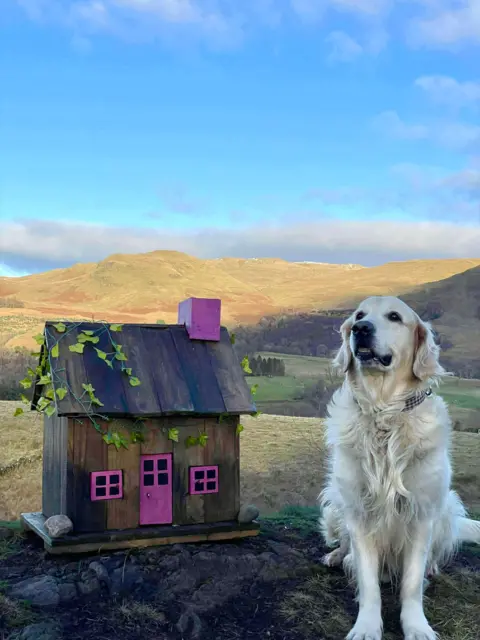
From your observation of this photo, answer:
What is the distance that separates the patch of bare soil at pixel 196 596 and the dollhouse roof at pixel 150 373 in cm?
110

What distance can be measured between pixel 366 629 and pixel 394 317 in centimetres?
195

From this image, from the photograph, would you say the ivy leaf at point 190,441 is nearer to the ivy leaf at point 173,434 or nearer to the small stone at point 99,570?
the ivy leaf at point 173,434

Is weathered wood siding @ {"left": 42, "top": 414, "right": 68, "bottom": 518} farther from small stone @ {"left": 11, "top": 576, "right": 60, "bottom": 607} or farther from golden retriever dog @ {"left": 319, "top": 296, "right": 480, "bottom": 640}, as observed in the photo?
golden retriever dog @ {"left": 319, "top": 296, "right": 480, "bottom": 640}

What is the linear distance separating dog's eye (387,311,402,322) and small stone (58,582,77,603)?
9.19 feet

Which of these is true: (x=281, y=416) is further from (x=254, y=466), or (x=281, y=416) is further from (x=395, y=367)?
(x=395, y=367)

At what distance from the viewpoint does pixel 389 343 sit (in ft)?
13.7

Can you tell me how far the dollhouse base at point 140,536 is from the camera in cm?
481

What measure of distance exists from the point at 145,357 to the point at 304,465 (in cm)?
567

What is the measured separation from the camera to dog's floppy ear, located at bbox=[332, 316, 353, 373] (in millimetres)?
4367

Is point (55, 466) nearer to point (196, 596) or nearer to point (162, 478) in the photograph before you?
point (162, 478)

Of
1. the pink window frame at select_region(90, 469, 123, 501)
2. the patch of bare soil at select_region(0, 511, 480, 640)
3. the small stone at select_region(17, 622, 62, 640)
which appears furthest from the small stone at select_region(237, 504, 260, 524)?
the small stone at select_region(17, 622, 62, 640)

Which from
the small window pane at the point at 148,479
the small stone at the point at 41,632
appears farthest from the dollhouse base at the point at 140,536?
the small stone at the point at 41,632

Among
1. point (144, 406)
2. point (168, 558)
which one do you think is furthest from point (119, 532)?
point (144, 406)

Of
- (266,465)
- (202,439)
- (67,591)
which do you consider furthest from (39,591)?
(266,465)
